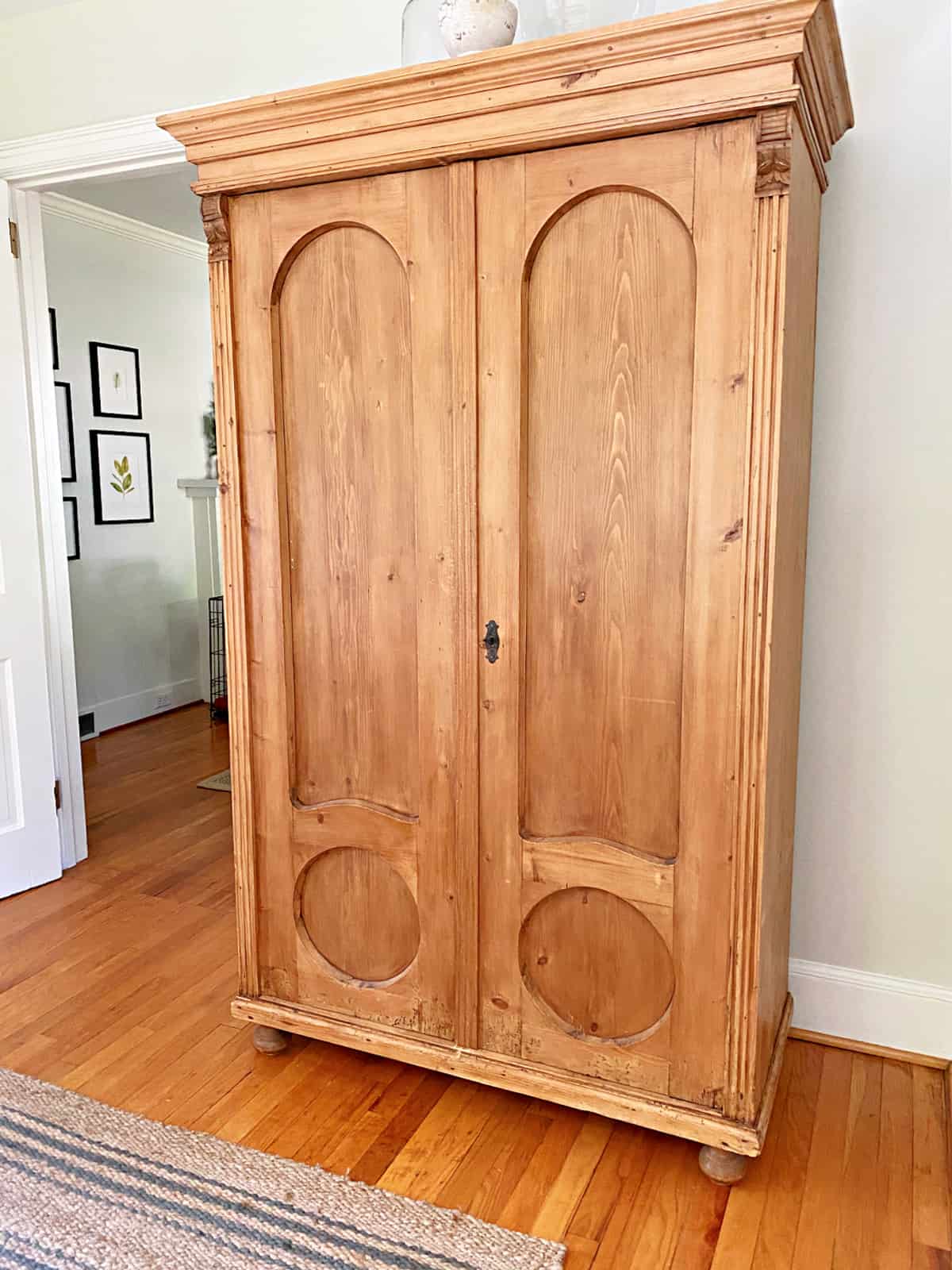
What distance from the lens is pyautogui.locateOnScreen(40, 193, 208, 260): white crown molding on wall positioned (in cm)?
470

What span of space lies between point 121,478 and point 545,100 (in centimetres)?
407

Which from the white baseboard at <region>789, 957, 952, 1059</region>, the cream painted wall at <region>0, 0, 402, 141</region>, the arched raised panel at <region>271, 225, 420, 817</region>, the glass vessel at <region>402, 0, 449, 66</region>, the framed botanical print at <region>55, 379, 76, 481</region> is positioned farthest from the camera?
the framed botanical print at <region>55, 379, 76, 481</region>

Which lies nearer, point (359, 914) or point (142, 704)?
point (359, 914)

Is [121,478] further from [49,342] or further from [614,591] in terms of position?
[614,591]

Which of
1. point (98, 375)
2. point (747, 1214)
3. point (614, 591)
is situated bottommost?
point (747, 1214)

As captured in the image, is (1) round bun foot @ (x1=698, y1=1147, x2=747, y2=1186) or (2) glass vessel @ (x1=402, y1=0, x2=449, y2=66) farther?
(2) glass vessel @ (x1=402, y1=0, x2=449, y2=66)

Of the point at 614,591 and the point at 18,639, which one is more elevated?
the point at 614,591

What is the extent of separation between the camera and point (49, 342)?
120 inches

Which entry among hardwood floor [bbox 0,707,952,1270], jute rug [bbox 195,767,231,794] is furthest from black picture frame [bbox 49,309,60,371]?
hardwood floor [bbox 0,707,952,1270]

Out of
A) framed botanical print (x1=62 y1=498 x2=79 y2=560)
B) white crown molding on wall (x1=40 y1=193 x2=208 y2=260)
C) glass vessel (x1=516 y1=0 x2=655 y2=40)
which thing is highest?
white crown molding on wall (x1=40 y1=193 x2=208 y2=260)

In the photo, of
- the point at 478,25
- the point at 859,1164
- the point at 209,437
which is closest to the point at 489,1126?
the point at 859,1164

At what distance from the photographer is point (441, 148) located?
175 centimetres

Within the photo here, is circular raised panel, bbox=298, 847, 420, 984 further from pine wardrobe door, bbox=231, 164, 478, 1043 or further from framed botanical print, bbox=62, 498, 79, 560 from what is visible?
framed botanical print, bbox=62, 498, 79, 560

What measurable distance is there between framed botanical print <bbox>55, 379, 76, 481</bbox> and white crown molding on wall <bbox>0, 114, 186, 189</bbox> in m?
2.00
